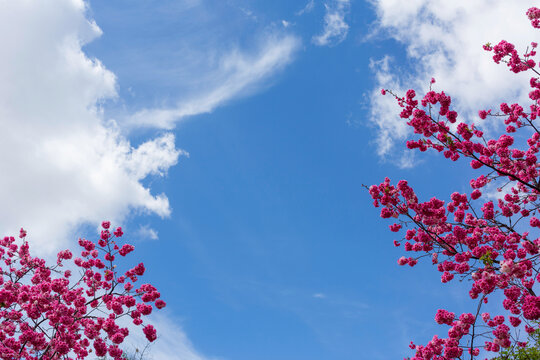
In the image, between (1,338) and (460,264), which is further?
(1,338)

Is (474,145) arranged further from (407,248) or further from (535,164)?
(407,248)

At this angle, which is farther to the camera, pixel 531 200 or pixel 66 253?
pixel 66 253

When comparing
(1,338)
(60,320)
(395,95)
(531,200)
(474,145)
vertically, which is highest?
(395,95)

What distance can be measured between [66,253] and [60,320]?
12.0ft

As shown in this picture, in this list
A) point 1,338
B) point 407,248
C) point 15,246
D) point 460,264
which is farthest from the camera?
point 15,246

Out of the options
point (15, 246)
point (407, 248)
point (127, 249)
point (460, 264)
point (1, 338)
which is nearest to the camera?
point (460, 264)

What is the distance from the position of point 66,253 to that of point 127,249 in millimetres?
2290

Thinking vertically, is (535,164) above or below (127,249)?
above

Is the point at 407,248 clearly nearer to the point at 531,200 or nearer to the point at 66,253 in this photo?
the point at 531,200

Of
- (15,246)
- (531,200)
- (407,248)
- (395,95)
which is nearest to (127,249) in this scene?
(15,246)

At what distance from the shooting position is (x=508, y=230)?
997 centimetres

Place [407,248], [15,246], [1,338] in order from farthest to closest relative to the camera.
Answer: [15,246]
[407,248]
[1,338]

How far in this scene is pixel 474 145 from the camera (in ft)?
32.4

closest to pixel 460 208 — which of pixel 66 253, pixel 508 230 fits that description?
pixel 508 230
